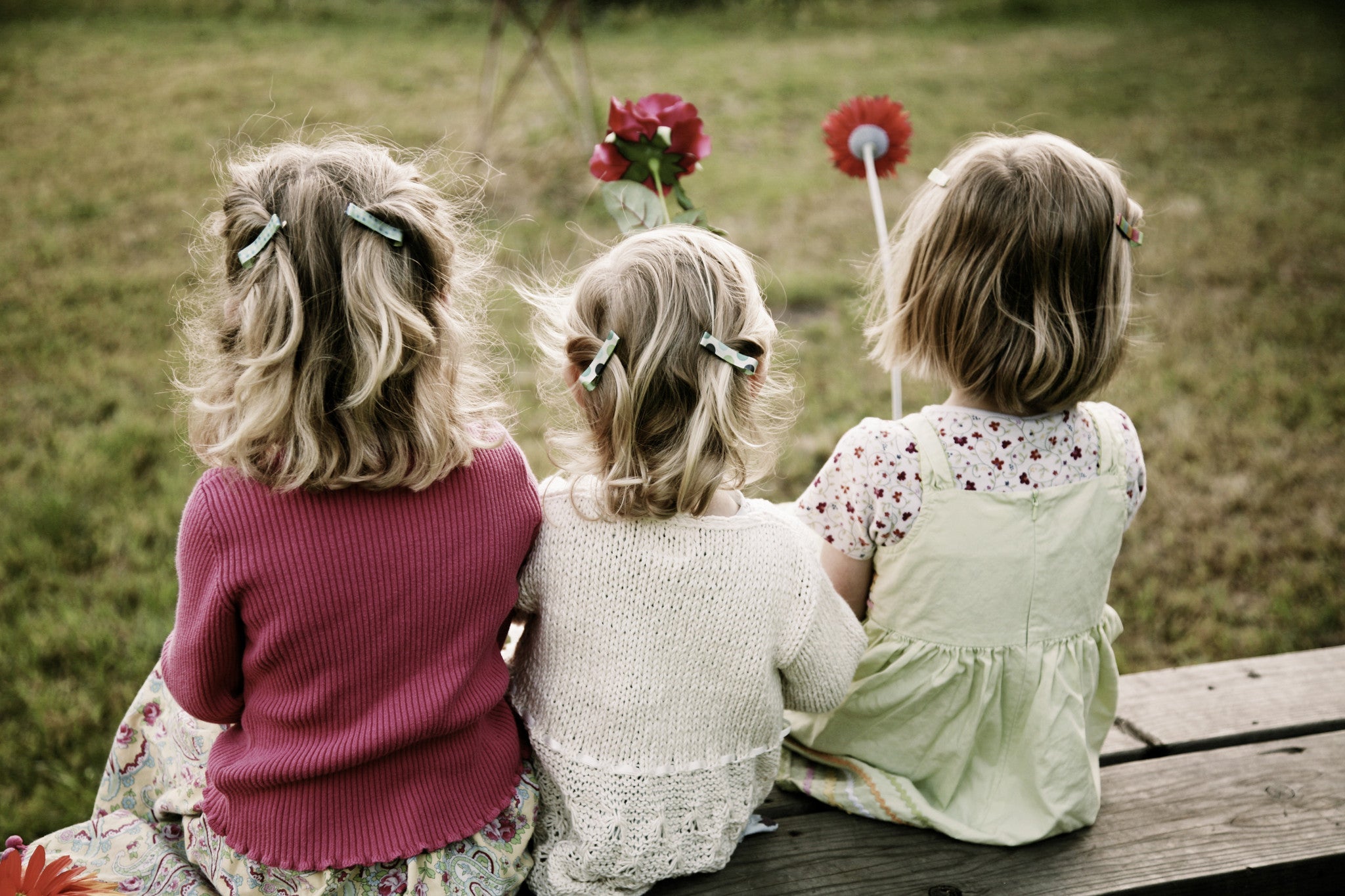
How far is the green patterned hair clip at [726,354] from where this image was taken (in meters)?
1.35

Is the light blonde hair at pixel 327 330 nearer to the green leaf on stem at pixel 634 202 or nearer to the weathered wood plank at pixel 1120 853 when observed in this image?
the green leaf on stem at pixel 634 202

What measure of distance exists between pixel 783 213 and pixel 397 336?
177 inches

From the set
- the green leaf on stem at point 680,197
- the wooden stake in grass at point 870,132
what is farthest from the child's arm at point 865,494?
the green leaf on stem at point 680,197

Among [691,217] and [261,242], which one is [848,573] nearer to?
[691,217]

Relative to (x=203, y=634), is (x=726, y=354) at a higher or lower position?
higher

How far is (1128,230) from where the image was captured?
1579 mm

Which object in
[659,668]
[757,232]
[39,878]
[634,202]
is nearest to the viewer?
[39,878]

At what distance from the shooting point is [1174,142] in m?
6.63

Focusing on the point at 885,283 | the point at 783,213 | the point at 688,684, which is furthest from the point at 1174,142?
the point at 688,684

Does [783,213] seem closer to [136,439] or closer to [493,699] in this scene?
[136,439]

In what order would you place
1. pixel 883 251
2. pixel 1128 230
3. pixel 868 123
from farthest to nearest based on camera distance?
pixel 868 123, pixel 883 251, pixel 1128 230

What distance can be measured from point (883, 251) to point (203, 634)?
1.18 m

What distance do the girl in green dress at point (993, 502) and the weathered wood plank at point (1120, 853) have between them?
0.04 meters

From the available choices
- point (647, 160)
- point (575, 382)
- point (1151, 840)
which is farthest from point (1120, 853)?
point (647, 160)
